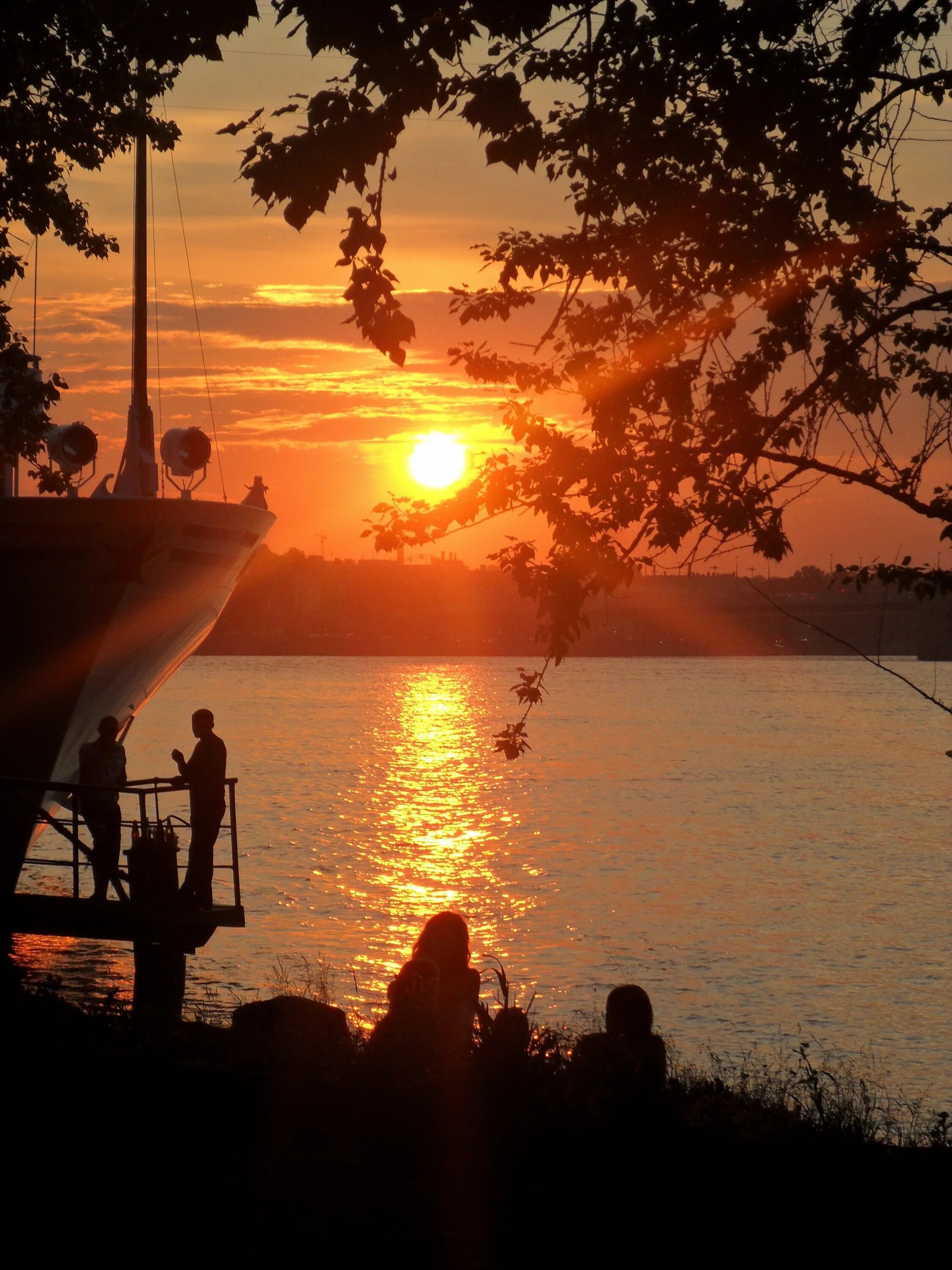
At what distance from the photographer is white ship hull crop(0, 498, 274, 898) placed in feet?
63.8

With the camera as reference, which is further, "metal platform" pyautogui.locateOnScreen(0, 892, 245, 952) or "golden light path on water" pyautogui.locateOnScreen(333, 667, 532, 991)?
"golden light path on water" pyautogui.locateOnScreen(333, 667, 532, 991)

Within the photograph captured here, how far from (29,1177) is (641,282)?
7.03m

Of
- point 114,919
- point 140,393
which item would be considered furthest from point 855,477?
point 140,393

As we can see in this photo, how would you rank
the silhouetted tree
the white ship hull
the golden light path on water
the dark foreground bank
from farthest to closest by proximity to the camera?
the golden light path on water
the white ship hull
the silhouetted tree
the dark foreground bank

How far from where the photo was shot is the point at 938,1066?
70.2ft

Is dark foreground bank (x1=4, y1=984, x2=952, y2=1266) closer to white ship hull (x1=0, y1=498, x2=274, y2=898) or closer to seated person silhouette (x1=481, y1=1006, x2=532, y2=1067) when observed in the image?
seated person silhouette (x1=481, y1=1006, x2=532, y2=1067)

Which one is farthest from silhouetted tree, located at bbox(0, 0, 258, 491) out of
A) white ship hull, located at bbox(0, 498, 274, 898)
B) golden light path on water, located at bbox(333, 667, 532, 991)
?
golden light path on water, located at bbox(333, 667, 532, 991)

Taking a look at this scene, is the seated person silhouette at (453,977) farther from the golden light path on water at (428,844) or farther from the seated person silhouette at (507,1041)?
the golden light path on water at (428,844)

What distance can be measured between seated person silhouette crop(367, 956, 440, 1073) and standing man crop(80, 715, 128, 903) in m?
9.53

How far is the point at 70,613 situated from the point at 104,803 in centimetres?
352

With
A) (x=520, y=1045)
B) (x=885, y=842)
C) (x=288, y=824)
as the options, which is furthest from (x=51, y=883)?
(x=520, y=1045)

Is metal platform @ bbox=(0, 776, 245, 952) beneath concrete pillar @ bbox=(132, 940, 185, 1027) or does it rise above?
above

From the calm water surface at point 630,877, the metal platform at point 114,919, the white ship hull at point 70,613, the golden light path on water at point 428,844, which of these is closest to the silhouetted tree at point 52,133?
the white ship hull at point 70,613

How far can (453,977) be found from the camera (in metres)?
8.02
